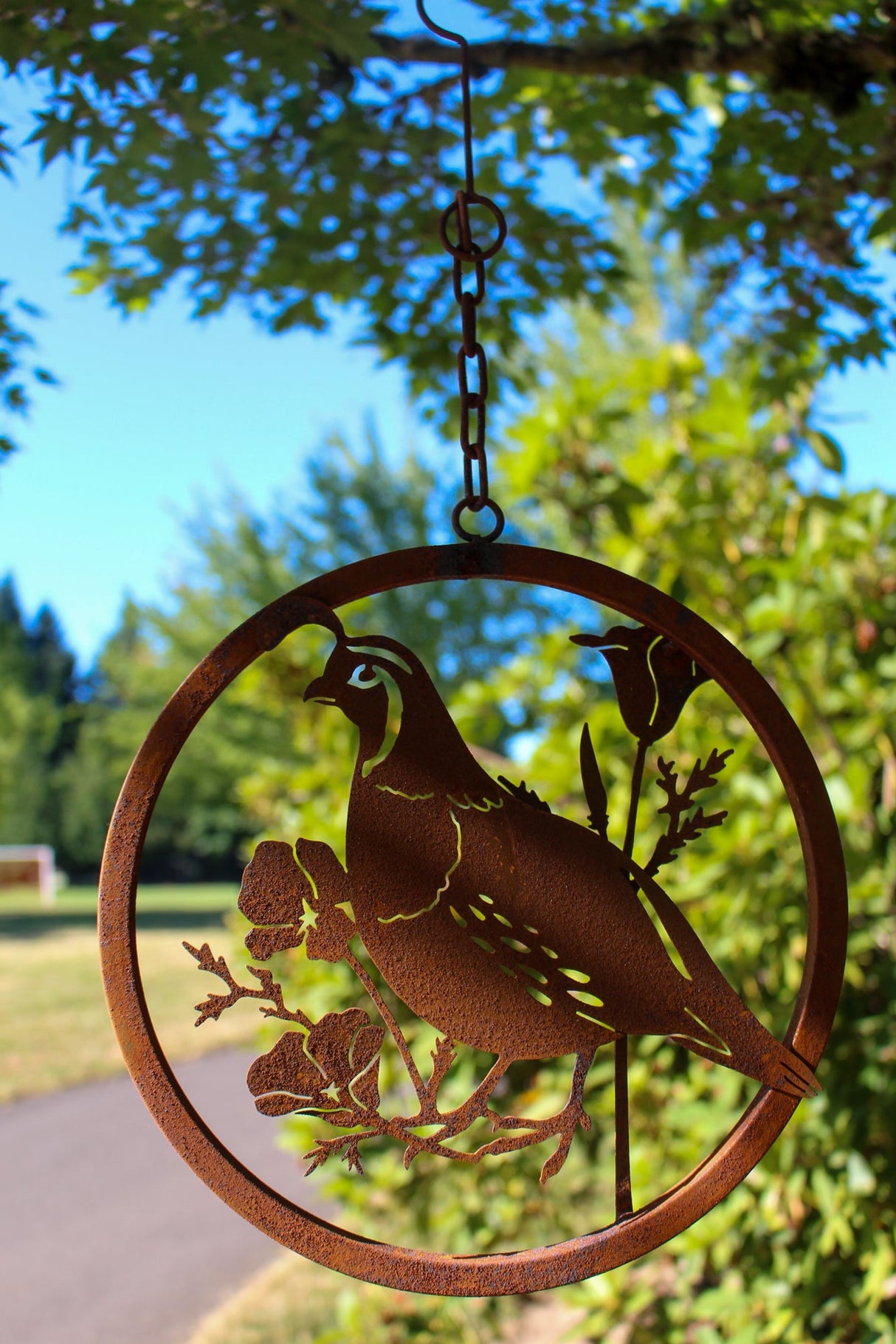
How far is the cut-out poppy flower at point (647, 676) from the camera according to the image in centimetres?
105

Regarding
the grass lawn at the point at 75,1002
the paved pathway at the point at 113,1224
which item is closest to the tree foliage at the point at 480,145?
the paved pathway at the point at 113,1224

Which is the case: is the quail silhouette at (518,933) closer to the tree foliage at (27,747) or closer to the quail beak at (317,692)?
the quail beak at (317,692)

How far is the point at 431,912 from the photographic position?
3.16 ft

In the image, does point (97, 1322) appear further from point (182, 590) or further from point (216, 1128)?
point (182, 590)

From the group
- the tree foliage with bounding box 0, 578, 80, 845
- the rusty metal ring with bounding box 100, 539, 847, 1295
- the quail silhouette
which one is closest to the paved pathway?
the rusty metal ring with bounding box 100, 539, 847, 1295

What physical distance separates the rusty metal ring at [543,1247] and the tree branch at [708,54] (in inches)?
50.5

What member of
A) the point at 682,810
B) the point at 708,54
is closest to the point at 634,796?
the point at 682,810

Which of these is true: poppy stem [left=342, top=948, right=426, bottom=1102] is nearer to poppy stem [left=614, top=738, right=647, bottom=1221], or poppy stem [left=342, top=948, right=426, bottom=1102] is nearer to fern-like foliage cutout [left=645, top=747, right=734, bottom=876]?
poppy stem [left=614, top=738, right=647, bottom=1221]

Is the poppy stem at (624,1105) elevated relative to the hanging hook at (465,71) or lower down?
lower down

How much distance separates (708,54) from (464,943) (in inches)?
68.5

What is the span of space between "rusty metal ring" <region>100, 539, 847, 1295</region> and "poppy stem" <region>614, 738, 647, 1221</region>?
20 millimetres

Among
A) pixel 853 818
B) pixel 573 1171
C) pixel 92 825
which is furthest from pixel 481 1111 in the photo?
pixel 92 825

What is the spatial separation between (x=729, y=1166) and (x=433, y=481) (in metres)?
20.0

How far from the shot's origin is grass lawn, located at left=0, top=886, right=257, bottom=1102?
738cm
